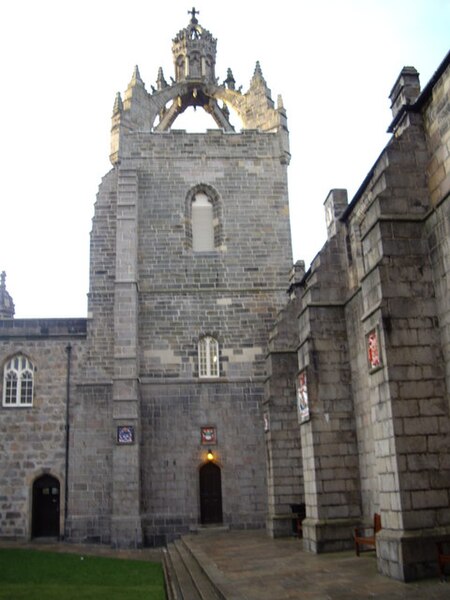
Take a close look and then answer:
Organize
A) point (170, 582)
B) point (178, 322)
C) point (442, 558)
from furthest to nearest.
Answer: point (178, 322)
point (170, 582)
point (442, 558)

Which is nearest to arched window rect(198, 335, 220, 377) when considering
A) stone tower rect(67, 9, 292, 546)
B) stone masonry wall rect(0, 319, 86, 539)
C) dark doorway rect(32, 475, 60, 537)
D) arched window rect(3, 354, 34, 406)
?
stone tower rect(67, 9, 292, 546)

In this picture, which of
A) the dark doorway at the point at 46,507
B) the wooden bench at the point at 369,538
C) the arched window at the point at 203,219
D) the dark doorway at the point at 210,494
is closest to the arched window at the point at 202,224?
the arched window at the point at 203,219

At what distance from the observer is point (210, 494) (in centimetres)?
2400

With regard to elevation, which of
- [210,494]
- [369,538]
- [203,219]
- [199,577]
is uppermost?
[203,219]

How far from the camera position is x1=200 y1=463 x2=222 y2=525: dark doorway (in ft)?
77.9

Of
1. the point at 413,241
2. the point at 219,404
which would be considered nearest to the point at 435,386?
the point at 413,241

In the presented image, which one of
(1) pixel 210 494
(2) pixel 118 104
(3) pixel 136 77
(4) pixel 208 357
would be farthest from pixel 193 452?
(3) pixel 136 77

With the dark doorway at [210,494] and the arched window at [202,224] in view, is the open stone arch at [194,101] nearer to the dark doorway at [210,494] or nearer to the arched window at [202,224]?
the arched window at [202,224]

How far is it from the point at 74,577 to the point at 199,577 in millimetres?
3911

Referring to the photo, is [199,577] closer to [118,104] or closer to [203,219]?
[203,219]

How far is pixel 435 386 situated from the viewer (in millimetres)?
10531

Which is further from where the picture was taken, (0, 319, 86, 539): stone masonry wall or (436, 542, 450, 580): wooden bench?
(0, 319, 86, 539): stone masonry wall

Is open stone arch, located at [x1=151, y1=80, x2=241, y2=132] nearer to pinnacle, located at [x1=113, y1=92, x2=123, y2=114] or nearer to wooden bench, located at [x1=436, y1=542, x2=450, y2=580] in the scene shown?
pinnacle, located at [x1=113, y1=92, x2=123, y2=114]

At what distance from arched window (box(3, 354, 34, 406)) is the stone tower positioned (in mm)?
1992
